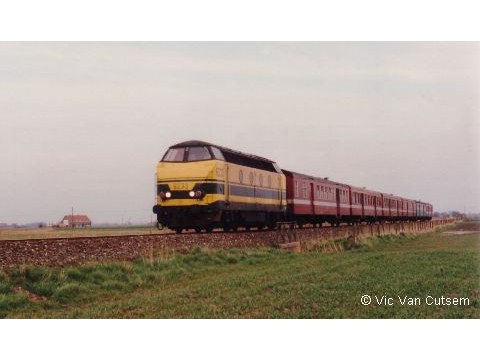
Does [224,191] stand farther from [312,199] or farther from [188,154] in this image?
[312,199]

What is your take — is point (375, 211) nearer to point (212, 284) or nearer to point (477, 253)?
point (477, 253)

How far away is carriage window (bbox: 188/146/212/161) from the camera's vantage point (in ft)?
74.2

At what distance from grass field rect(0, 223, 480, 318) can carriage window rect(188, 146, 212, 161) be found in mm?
4170

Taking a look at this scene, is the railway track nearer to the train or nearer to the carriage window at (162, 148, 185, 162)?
the train

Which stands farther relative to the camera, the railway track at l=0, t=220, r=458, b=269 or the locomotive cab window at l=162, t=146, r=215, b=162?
the locomotive cab window at l=162, t=146, r=215, b=162

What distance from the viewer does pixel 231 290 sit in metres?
14.4

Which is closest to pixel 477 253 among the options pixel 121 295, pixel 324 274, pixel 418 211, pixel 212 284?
pixel 324 274

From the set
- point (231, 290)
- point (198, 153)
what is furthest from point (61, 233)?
point (231, 290)

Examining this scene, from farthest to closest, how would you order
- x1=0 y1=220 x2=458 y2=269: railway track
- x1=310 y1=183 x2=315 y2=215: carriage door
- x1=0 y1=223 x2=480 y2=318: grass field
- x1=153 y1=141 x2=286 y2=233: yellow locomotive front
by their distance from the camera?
x1=310 y1=183 x2=315 y2=215: carriage door
x1=153 y1=141 x2=286 y2=233: yellow locomotive front
x1=0 y1=220 x2=458 y2=269: railway track
x1=0 y1=223 x2=480 y2=318: grass field

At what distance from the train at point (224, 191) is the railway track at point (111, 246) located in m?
1.04

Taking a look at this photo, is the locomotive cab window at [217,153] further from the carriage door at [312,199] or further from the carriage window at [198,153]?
the carriage door at [312,199]

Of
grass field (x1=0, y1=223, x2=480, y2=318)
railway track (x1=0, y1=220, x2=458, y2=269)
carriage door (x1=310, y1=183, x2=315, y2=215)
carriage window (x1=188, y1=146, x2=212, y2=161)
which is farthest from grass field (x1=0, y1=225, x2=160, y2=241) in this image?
grass field (x1=0, y1=223, x2=480, y2=318)

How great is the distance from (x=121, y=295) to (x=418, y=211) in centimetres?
7297

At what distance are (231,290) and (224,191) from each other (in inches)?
346
